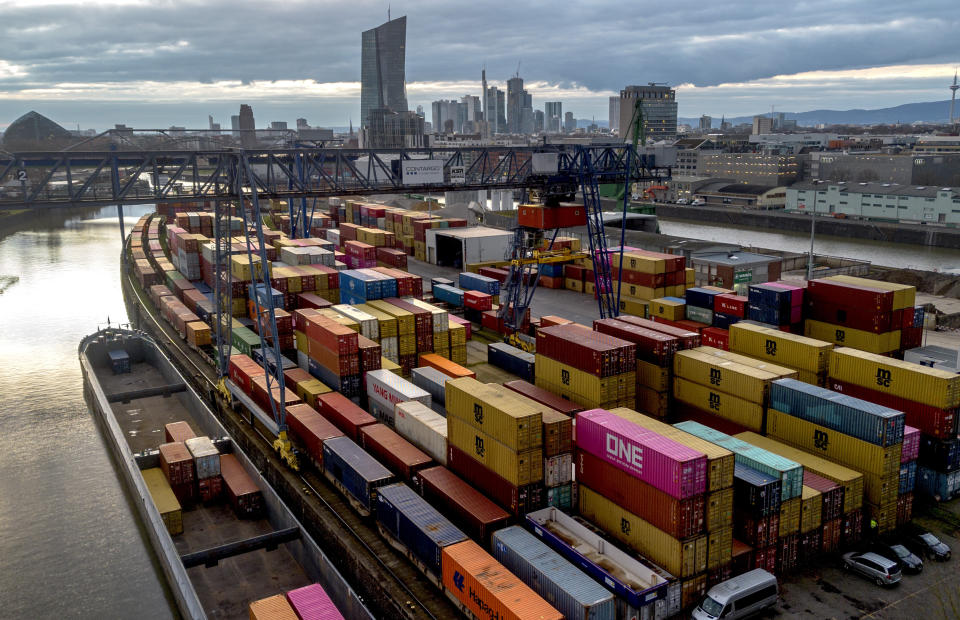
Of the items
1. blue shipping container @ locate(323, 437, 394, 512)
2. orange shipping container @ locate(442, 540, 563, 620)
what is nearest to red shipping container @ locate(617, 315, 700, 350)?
blue shipping container @ locate(323, 437, 394, 512)

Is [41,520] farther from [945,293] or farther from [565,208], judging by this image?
[945,293]

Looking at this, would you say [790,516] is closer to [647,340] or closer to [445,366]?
[647,340]

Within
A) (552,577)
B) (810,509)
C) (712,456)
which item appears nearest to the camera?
(552,577)

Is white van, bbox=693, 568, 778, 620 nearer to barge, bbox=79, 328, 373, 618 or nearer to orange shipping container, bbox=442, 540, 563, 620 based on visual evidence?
orange shipping container, bbox=442, 540, 563, 620

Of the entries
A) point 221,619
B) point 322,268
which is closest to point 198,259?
point 322,268

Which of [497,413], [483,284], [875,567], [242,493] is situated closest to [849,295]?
[875,567]

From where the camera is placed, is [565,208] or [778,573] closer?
[778,573]
